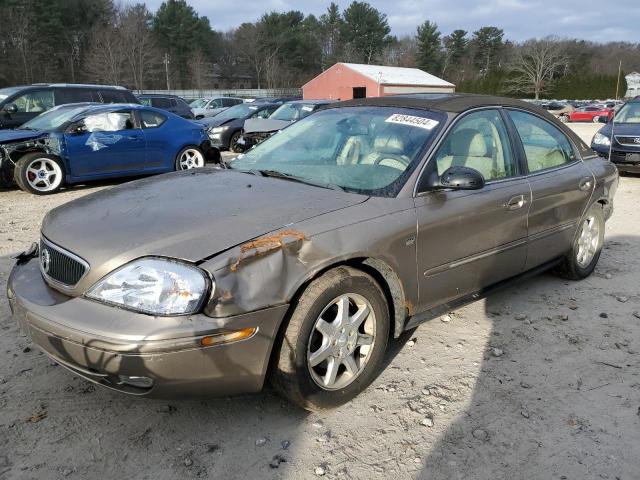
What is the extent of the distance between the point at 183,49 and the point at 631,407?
245ft

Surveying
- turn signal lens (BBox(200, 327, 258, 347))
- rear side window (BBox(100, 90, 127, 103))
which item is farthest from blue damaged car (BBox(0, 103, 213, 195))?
turn signal lens (BBox(200, 327, 258, 347))

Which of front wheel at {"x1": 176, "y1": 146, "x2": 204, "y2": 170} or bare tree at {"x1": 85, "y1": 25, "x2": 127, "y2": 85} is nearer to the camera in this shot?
front wheel at {"x1": 176, "y1": 146, "x2": 204, "y2": 170}

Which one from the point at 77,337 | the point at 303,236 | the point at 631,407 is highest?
the point at 303,236

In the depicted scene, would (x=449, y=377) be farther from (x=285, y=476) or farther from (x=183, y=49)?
(x=183, y=49)

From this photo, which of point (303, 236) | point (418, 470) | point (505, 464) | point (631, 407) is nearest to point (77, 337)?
point (303, 236)

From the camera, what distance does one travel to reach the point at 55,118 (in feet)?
29.2

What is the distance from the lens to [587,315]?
396 centimetres

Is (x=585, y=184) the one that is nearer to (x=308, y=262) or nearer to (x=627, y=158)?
(x=308, y=262)

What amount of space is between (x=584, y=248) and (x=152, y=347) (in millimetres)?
3906

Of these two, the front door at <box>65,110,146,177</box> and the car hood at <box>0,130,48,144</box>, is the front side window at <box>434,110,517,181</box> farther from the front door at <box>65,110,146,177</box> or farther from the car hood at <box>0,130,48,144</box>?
the car hood at <box>0,130,48,144</box>

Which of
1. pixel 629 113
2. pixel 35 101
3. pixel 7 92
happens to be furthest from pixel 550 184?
pixel 7 92

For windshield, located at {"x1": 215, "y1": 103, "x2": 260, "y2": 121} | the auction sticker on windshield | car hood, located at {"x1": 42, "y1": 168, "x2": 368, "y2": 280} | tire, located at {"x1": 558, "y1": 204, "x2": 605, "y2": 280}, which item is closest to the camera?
car hood, located at {"x1": 42, "y1": 168, "x2": 368, "y2": 280}

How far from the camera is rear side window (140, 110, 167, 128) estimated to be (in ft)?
30.6

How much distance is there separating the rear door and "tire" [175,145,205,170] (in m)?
7.14
